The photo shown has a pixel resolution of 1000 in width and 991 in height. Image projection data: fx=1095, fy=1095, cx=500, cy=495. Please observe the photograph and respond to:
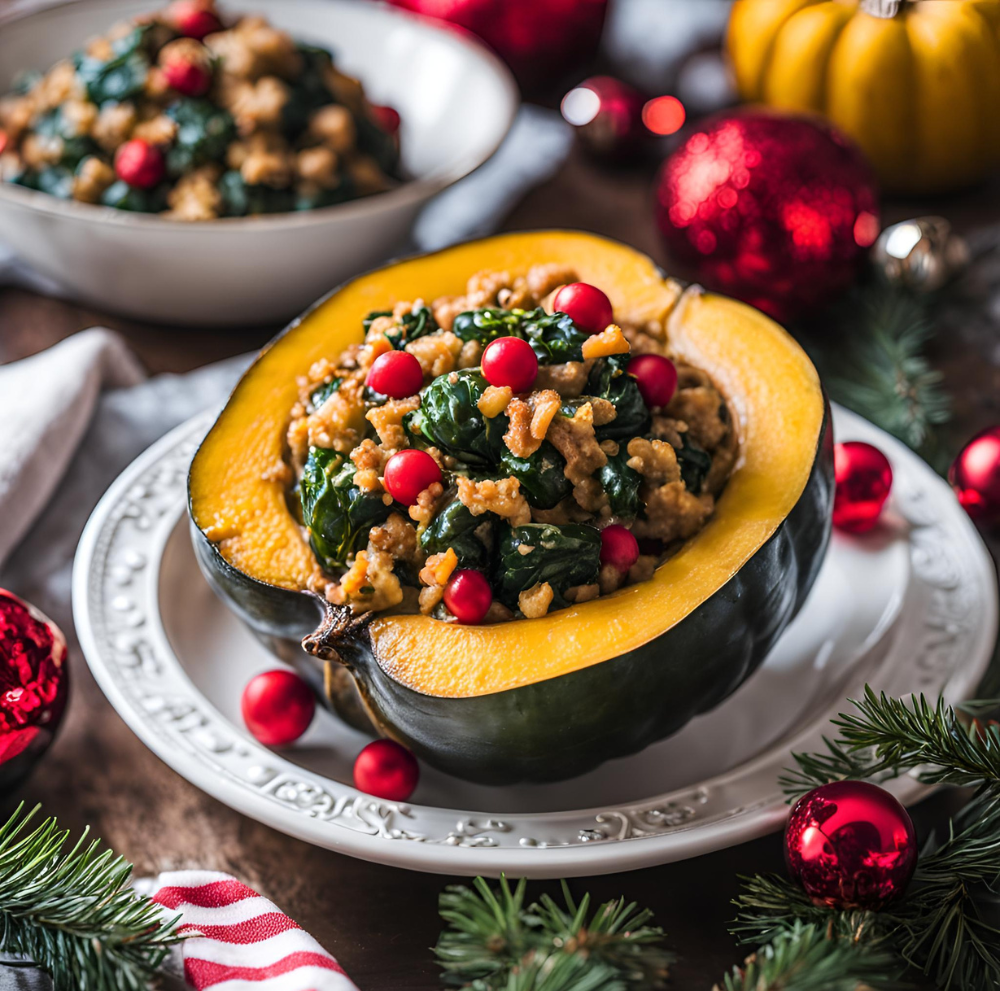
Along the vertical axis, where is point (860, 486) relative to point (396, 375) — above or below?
below

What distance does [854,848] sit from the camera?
106cm

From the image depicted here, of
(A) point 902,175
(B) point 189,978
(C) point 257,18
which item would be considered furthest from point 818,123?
(B) point 189,978

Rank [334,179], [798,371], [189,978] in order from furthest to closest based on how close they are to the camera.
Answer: [334,179] < [798,371] < [189,978]

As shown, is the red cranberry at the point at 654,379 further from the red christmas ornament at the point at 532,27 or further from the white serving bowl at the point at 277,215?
the red christmas ornament at the point at 532,27

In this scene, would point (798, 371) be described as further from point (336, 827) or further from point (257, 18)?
point (257, 18)

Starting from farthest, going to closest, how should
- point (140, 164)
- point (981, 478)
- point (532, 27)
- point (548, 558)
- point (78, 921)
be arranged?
point (532, 27)
point (140, 164)
point (981, 478)
point (548, 558)
point (78, 921)

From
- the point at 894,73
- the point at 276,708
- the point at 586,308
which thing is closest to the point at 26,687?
the point at 276,708

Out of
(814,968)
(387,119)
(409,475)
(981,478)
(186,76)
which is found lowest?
(981,478)

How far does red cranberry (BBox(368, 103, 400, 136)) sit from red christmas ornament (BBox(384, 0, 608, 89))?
20.4 inches

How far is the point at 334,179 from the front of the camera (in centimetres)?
207

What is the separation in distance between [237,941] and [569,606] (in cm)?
47

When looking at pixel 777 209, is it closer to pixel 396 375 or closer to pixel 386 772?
pixel 396 375

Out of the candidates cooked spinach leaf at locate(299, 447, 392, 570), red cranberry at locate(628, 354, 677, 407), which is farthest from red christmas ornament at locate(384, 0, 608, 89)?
cooked spinach leaf at locate(299, 447, 392, 570)

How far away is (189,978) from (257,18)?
70.1 inches
